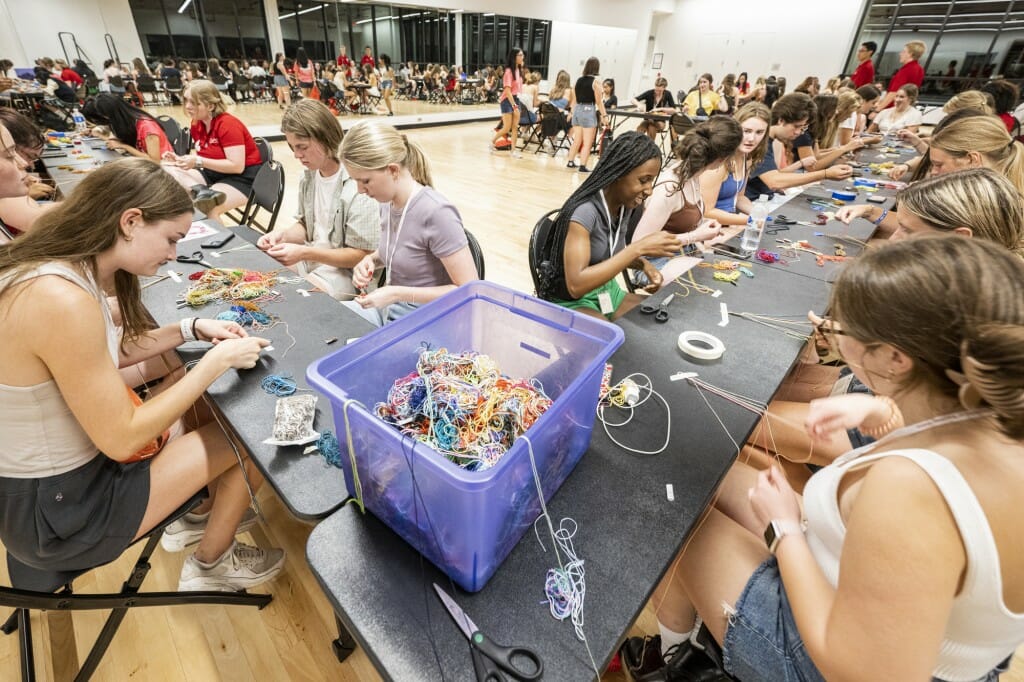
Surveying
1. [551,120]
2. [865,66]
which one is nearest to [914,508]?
[551,120]

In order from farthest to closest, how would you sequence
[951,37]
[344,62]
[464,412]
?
[344,62] < [951,37] < [464,412]

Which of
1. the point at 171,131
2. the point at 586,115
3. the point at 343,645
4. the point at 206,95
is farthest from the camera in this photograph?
the point at 586,115

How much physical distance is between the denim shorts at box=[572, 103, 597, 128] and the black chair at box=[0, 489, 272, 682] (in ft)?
22.7

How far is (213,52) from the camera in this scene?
11258 mm

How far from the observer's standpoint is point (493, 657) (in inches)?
25.0

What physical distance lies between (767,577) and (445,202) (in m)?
1.46

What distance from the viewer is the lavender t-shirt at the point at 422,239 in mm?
1632

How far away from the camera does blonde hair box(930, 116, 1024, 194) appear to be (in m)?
1.99

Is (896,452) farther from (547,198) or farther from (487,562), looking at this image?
(547,198)

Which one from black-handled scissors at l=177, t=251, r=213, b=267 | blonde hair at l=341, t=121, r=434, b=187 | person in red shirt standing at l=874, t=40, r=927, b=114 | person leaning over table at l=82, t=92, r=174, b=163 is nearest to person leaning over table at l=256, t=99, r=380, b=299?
black-handled scissors at l=177, t=251, r=213, b=267

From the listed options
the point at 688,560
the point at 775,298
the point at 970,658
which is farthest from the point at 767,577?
the point at 775,298

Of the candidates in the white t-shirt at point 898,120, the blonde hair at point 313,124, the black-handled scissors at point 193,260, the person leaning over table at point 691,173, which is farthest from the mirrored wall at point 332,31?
the black-handled scissors at point 193,260

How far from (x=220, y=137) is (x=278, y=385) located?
10.3 ft

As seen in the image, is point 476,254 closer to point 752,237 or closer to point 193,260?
point 193,260
